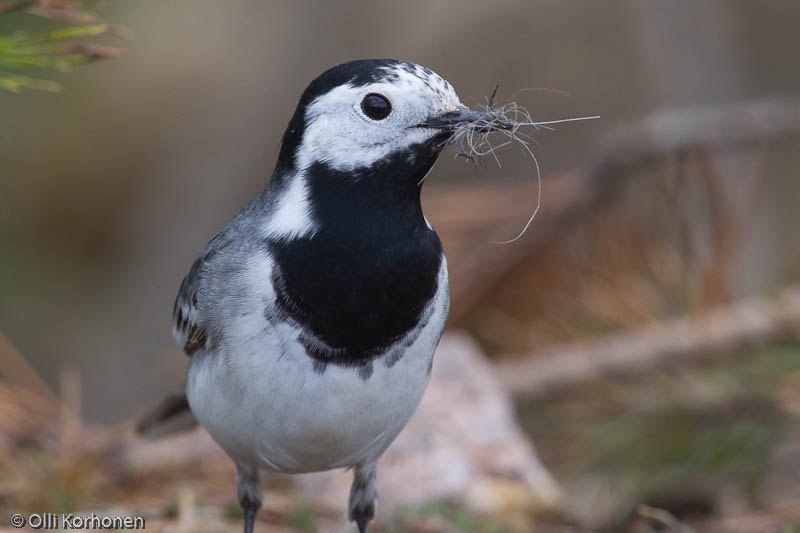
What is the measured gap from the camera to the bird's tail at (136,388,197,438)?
3834 millimetres

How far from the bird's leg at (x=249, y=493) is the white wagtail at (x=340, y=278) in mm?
430

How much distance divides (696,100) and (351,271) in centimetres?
483

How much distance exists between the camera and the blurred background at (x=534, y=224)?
4.41 m

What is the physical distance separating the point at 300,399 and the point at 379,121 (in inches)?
32.7

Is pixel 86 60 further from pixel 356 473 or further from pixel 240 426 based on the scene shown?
pixel 356 473

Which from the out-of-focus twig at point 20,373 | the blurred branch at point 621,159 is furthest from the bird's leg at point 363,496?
the out-of-focus twig at point 20,373

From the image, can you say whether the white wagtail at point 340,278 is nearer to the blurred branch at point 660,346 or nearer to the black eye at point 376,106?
the black eye at point 376,106

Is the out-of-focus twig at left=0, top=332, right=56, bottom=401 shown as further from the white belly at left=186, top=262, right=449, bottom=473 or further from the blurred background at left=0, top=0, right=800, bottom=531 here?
the white belly at left=186, top=262, right=449, bottom=473

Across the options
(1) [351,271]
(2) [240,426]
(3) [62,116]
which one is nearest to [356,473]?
(2) [240,426]

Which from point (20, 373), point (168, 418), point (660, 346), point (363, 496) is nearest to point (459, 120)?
point (363, 496)

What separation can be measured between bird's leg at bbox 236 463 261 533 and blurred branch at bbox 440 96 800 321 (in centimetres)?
193

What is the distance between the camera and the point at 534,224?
5.10m

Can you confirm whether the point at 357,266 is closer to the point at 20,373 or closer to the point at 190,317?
the point at 190,317

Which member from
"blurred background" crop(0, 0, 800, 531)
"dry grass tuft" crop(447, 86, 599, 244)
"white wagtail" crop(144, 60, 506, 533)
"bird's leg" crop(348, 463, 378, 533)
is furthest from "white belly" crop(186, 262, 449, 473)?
"blurred background" crop(0, 0, 800, 531)
